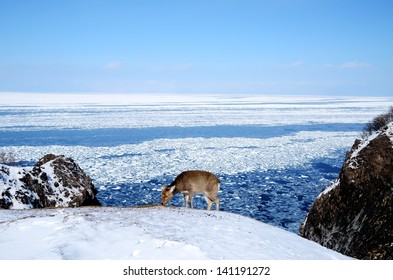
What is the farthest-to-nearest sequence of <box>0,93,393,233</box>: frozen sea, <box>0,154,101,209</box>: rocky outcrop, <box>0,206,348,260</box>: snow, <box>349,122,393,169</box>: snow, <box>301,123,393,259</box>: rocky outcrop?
<box>0,93,393,233</box>: frozen sea → <box>0,154,101,209</box>: rocky outcrop → <box>349,122,393,169</box>: snow → <box>301,123,393,259</box>: rocky outcrop → <box>0,206,348,260</box>: snow

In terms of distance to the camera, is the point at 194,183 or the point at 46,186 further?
the point at 46,186

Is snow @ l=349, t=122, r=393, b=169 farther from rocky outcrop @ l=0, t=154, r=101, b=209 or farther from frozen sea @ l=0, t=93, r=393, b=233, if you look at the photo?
rocky outcrop @ l=0, t=154, r=101, b=209

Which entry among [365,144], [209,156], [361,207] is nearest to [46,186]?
[361,207]

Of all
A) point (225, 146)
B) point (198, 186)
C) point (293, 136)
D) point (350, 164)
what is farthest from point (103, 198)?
point (293, 136)

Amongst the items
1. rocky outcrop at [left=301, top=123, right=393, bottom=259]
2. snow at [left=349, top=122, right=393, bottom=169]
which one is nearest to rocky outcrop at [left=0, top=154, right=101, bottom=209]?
rocky outcrop at [left=301, top=123, right=393, bottom=259]

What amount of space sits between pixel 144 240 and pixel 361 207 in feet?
23.7

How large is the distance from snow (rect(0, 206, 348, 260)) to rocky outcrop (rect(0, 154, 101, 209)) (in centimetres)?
618

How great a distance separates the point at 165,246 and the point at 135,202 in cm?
1746

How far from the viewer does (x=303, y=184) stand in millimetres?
29078

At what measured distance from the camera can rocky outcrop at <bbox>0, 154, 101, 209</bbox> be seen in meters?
14.2

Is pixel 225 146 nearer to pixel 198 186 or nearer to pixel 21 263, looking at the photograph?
pixel 198 186

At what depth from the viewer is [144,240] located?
7316 mm

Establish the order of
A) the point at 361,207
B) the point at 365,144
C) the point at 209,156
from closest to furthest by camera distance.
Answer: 1. the point at 361,207
2. the point at 365,144
3. the point at 209,156

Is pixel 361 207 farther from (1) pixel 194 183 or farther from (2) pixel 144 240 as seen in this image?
(2) pixel 144 240
